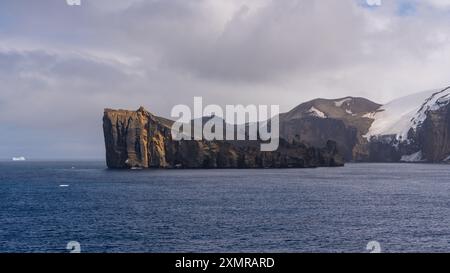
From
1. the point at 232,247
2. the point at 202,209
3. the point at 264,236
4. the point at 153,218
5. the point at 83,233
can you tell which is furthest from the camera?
the point at 202,209

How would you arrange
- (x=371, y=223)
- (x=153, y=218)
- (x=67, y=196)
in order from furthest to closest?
1. (x=67, y=196)
2. (x=153, y=218)
3. (x=371, y=223)

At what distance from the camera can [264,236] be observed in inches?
1876

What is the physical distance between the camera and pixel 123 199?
86875mm

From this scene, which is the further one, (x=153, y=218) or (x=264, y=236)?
(x=153, y=218)

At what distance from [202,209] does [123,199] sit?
2217 centimetres
